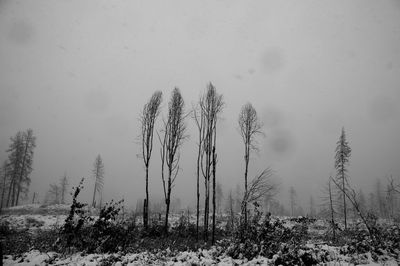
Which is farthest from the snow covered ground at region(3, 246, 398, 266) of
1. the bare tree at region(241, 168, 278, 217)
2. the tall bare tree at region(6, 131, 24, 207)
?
the tall bare tree at region(6, 131, 24, 207)

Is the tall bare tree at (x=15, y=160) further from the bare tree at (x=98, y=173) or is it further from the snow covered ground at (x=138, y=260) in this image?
the snow covered ground at (x=138, y=260)

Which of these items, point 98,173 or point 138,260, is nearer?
point 138,260

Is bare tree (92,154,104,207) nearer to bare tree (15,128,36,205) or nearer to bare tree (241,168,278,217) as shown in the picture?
bare tree (15,128,36,205)

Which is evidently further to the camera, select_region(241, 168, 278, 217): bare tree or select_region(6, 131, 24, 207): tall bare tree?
select_region(6, 131, 24, 207): tall bare tree

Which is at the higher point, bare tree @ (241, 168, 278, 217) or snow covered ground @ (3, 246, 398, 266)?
bare tree @ (241, 168, 278, 217)

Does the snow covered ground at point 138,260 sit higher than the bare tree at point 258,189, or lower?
lower

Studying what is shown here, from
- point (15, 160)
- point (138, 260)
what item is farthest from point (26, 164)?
point (138, 260)

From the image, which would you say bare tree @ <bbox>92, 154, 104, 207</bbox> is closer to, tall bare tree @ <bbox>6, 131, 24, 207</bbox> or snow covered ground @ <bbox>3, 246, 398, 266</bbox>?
tall bare tree @ <bbox>6, 131, 24, 207</bbox>

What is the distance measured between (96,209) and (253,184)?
29.6 m

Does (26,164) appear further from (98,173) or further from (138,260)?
(138,260)

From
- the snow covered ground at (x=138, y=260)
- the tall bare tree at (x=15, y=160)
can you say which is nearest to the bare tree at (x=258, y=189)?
the snow covered ground at (x=138, y=260)

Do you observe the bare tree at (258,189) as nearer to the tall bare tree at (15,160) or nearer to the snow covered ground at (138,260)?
the snow covered ground at (138,260)

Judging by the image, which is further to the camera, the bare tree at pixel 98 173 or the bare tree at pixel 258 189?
the bare tree at pixel 98 173

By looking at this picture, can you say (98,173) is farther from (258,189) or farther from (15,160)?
(258,189)
